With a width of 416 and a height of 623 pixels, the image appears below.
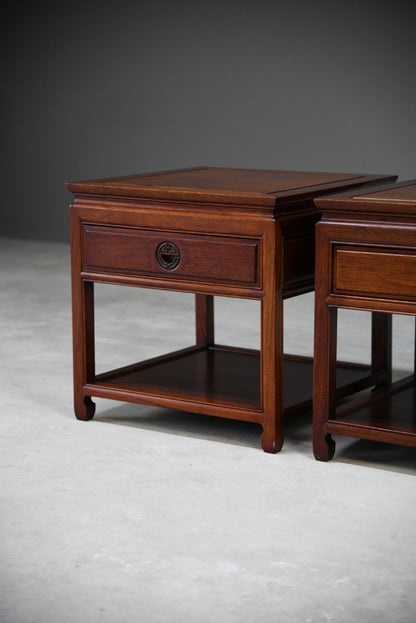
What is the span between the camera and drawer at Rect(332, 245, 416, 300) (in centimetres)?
249

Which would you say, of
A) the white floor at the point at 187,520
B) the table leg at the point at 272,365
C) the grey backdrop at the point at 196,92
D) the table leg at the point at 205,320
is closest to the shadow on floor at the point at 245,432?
the white floor at the point at 187,520

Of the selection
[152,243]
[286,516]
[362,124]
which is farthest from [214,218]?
[362,124]

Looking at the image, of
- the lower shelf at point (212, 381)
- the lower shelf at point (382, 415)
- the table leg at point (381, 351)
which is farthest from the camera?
the table leg at point (381, 351)

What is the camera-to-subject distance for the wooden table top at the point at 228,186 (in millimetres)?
2689

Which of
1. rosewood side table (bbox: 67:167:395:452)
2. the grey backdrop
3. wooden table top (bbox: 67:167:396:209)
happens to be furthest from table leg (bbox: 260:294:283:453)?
the grey backdrop

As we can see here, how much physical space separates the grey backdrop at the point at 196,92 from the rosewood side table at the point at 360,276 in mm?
3350

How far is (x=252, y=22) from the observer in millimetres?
6258

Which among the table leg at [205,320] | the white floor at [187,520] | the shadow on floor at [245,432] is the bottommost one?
the shadow on floor at [245,432]

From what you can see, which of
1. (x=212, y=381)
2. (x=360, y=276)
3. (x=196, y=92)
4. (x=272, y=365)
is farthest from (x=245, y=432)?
(x=196, y=92)

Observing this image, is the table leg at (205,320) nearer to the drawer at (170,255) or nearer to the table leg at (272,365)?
the drawer at (170,255)

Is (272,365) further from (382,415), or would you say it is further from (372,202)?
(372,202)

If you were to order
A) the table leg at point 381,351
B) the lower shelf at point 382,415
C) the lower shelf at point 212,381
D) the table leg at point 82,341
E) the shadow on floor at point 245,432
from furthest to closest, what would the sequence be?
1. the table leg at point 381,351
2. the table leg at point 82,341
3. the lower shelf at point 212,381
4. the shadow on floor at point 245,432
5. the lower shelf at point 382,415

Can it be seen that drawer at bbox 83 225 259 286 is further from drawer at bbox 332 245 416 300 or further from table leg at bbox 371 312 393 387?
table leg at bbox 371 312 393 387

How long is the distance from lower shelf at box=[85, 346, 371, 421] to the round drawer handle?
0.37 m
